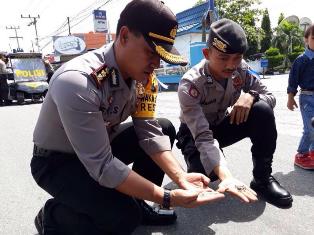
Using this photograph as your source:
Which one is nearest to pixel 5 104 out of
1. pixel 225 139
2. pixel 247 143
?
pixel 247 143

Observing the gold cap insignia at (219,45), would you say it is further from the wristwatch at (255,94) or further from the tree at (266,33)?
the tree at (266,33)

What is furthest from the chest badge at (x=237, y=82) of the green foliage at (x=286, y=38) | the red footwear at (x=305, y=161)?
the green foliage at (x=286, y=38)

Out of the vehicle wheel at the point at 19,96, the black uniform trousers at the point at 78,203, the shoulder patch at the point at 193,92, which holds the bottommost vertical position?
the vehicle wheel at the point at 19,96

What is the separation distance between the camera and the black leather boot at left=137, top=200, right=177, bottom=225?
1992 mm

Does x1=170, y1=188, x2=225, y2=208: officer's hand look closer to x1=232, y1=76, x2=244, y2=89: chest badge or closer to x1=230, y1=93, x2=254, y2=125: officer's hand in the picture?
x1=230, y1=93, x2=254, y2=125: officer's hand

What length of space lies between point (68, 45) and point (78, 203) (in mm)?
27663

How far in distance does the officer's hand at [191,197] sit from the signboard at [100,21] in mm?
16955

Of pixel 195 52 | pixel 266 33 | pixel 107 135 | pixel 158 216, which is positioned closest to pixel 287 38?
pixel 266 33

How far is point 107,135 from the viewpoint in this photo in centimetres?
152

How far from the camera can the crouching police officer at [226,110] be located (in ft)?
6.70

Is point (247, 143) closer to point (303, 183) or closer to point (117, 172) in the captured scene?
point (303, 183)

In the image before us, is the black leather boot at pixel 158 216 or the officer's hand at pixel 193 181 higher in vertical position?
the officer's hand at pixel 193 181

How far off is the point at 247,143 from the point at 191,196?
2547 millimetres

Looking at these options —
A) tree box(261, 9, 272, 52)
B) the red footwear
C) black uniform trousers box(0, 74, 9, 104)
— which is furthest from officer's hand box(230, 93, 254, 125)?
tree box(261, 9, 272, 52)
